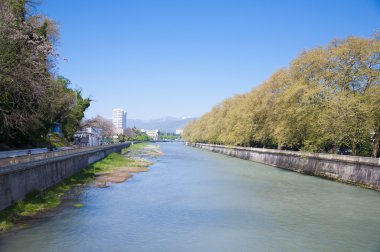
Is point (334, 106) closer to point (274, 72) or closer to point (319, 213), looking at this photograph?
point (319, 213)

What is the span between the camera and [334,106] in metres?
42.1

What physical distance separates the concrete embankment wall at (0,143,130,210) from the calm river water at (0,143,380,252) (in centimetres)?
229

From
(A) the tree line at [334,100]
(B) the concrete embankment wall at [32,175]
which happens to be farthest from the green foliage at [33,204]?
(A) the tree line at [334,100]

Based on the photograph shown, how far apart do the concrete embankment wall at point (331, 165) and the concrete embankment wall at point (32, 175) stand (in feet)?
91.6

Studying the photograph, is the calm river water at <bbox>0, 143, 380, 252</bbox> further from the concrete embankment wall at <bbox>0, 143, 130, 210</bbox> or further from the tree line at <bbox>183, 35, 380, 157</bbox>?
the tree line at <bbox>183, 35, 380, 157</bbox>

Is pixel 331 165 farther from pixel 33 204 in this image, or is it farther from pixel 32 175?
pixel 33 204

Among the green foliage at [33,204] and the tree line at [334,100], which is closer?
the green foliage at [33,204]

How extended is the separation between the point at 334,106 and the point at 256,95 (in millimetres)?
33098

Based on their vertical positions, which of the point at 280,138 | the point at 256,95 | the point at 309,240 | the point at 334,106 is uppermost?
the point at 256,95

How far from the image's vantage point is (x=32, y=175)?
24.9 m

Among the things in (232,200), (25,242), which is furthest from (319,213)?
(25,242)

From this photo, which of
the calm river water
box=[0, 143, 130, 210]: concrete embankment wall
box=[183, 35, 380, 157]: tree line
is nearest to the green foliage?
box=[0, 143, 130, 210]: concrete embankment wall

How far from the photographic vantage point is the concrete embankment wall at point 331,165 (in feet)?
116

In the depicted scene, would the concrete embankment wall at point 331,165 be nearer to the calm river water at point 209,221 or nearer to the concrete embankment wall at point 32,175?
the calm river water at point 209,221
